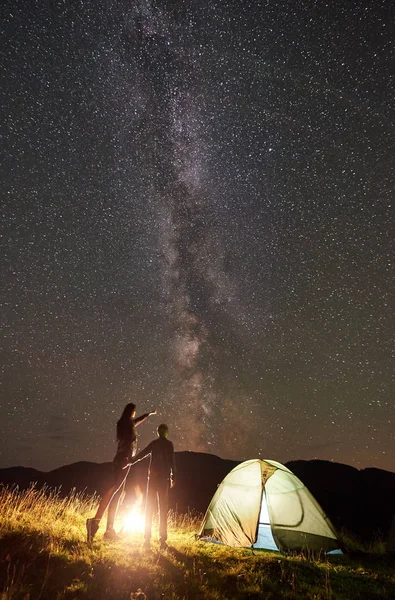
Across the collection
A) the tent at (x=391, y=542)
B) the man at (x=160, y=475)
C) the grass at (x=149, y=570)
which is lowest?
the grass at (x=149, y=570)

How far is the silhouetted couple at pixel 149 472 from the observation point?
6.28 m

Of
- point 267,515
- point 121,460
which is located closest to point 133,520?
point 121,460

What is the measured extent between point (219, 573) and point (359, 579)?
2317mm

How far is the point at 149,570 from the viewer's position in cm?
489

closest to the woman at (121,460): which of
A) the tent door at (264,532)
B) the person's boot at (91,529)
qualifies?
the person's boot at (91,529)

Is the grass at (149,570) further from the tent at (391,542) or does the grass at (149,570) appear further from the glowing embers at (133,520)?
the tent at (391,542)

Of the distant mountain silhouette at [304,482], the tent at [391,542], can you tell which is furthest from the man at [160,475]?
the distant mountain silhouette at [304,482]

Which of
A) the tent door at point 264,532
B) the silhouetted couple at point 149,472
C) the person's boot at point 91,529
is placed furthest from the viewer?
the tent door at point 264,532

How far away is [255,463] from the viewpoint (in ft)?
30.3

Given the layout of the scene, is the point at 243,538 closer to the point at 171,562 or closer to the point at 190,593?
the point at 171,562

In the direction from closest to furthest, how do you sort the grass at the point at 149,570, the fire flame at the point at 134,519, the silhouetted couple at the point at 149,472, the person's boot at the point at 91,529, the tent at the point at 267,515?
the grass at the point at 149,570
the person's boot at the point at 91,529
the silhouetted couple at the point at 149,472
the fire flame at the point at 134,519
the tent at the point at 267,515

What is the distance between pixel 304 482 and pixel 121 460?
8311 cm

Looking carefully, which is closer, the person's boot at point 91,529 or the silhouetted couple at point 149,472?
the person's boot at point 91,529

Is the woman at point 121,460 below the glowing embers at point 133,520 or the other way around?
the other way around
